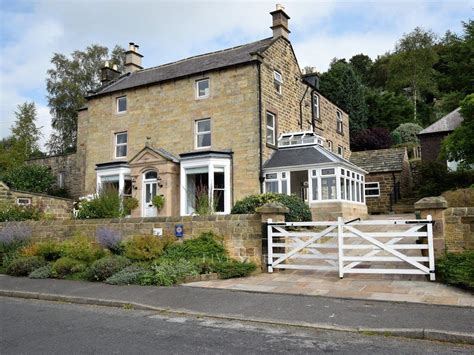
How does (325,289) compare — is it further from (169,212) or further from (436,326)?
(169,212)

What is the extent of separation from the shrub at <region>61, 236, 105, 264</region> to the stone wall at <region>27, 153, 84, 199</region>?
1941cm

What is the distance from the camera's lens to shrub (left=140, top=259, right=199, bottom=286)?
388 inches

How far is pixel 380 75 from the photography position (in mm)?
62031

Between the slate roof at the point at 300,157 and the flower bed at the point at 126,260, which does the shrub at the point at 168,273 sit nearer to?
the flower bed at the point at 126,260

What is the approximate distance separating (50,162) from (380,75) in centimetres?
4816

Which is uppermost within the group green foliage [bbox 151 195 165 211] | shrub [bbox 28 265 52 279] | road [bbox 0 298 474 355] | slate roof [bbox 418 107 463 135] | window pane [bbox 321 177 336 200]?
slate roof [bbox 418 107 463 135]

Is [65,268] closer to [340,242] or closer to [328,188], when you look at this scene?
[340,242]

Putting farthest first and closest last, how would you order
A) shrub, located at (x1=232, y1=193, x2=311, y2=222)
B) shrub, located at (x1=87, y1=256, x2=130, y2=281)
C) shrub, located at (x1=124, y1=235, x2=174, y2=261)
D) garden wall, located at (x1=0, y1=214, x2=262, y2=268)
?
shrub, located at (x1=232, y1=193, x2=311, y2=222) < shrub, located at (x1=124, y1=235, x2=174, y2=261) < garden wall, located at (x1=0, y1=214, x2=262, y2=268) < shrub, located at (x1=87, y1=256, x2=130, y2=281)

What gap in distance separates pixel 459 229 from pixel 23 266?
11.8 metres

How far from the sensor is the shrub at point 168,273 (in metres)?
9.87

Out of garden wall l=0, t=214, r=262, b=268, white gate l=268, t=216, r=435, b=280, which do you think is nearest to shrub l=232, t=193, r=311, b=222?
white gate l=268, t=216, r=435, b=280

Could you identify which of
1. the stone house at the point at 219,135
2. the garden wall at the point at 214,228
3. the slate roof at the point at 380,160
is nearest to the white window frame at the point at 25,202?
the stone house at the point at 219,135

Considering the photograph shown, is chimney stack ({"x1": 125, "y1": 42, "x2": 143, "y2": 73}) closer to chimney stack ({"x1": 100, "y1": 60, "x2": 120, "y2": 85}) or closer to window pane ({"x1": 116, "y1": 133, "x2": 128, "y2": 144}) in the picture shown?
chimney stack ({"x1": 100, "y1": 60, "x2": 120, "y2": 85})

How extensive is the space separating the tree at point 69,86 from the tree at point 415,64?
35.1 m
